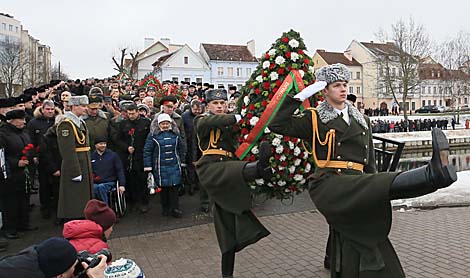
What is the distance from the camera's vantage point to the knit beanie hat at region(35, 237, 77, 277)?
7.40ft

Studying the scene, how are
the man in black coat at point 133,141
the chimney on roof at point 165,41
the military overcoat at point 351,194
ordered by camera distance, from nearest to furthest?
the military overcoat at point 351,194, the man in black coat at point 133,141, the chimney on roof at point 165,41

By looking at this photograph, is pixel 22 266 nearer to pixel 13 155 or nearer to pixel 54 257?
pixel 54 257

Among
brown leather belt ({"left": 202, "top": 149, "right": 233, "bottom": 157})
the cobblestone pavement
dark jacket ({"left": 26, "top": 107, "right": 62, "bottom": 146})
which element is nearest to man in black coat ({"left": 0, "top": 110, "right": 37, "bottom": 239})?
dark jacket ({"left": 26, "top": 107, "right": 62, "bottom": 146})

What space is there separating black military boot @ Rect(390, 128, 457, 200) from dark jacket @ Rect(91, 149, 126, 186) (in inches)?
211

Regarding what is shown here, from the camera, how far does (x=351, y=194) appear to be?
9.92 feet

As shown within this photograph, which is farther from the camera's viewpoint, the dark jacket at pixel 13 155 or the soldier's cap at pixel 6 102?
the soldier's cap at pixel 6 102

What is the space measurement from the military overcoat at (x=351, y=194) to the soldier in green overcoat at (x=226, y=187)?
2.85ft

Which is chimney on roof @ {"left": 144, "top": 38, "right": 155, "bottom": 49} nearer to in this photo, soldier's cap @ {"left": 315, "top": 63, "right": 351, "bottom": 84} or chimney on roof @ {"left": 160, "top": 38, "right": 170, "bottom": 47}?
chimney on roof @ {"left": 160, "top": 38, "right": 170, "bottom": 47}

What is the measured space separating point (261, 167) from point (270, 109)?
1.03 meters

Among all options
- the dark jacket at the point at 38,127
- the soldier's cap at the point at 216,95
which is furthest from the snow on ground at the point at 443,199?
the dark jacket at the point at 38,127

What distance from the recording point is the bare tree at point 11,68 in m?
42.6

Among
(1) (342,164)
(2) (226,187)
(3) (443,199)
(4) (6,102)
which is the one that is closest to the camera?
(1) (342,164)

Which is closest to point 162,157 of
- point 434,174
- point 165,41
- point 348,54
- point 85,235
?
point 85,235

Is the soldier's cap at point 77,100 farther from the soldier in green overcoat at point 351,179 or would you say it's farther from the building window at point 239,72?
the building window at point 239,72
